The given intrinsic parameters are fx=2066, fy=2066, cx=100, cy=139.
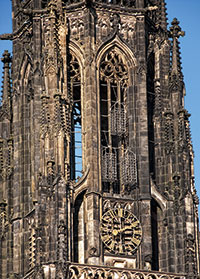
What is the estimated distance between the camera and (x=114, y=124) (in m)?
80.1

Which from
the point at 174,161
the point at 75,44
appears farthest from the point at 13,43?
the point at 174,161

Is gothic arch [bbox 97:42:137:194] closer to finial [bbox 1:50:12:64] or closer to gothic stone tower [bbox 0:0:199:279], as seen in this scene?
gothic stone tower [bbox 0:0:199:279]

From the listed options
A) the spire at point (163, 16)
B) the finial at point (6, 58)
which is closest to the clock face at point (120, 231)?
the spire at point (163, 16)

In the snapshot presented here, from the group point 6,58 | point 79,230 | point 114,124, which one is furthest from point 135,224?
point 6,58

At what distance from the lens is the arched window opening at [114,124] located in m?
79.1

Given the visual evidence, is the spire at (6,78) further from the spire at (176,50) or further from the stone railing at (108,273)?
the stone railing at (108,273)

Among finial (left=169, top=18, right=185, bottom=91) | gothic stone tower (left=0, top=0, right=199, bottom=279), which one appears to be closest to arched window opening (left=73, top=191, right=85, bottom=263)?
gothic stone tower (left=0, top=0, right=199, bottom=279)

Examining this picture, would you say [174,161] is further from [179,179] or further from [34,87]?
[34,87]

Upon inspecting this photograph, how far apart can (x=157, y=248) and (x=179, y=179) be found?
2.83m

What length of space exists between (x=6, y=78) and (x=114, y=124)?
224 inches

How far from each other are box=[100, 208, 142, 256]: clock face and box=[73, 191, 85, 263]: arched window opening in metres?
0.79

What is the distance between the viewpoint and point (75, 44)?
8094cm

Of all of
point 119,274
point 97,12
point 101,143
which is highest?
point 97,12

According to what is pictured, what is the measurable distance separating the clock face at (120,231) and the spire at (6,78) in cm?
774
